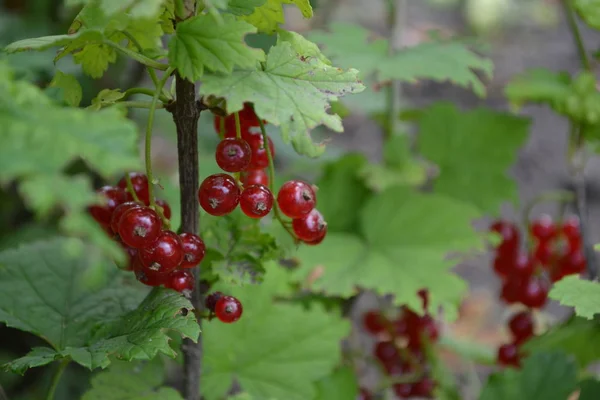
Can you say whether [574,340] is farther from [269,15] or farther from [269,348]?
[269,15]

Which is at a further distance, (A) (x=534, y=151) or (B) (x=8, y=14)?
(A) (x=534, y=151)

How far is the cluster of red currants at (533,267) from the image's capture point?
1.59m

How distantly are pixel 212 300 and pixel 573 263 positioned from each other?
1028mm

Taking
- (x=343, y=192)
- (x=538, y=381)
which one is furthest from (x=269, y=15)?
(x=343, y=192)

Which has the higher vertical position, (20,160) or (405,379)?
(20,160)

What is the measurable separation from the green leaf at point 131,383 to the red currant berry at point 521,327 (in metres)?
0.97

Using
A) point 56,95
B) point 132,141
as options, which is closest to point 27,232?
point 56,95

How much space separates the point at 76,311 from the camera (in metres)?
1.04

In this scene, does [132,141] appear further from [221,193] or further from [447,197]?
[447,197]

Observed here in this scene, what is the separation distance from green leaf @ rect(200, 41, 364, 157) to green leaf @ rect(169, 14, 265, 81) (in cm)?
2

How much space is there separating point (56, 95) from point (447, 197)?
114cm

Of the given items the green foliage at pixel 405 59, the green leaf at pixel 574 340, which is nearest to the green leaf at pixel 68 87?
the green foliage at pixel 405 59

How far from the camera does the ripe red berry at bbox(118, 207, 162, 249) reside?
76 cm

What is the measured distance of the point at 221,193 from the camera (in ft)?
2.67
